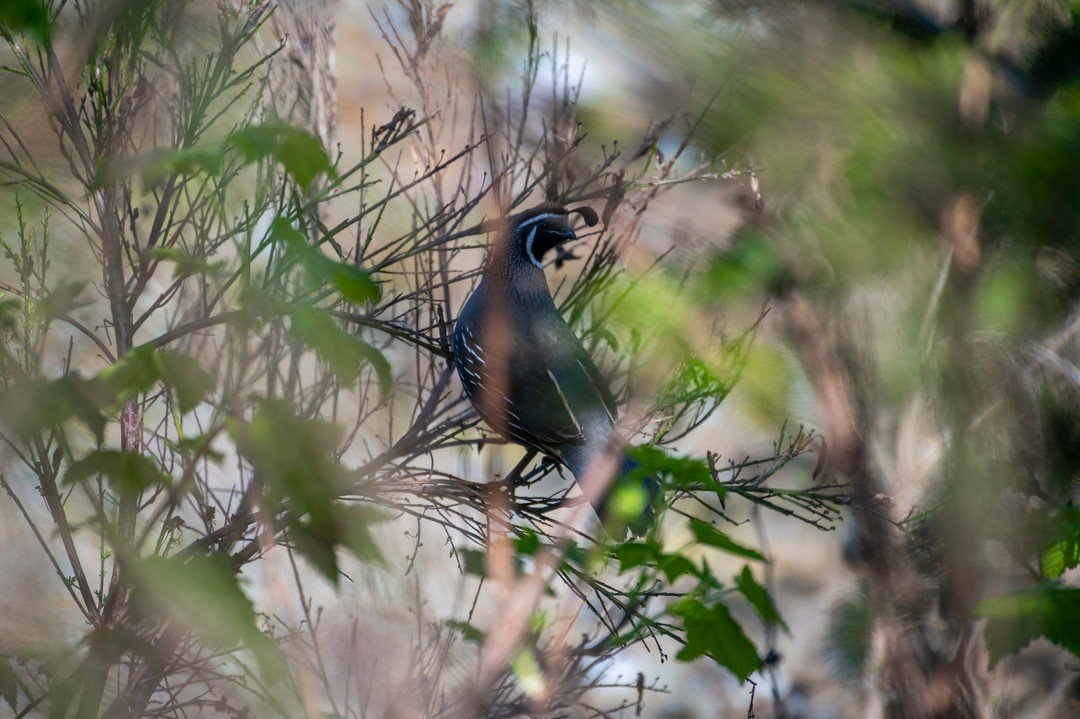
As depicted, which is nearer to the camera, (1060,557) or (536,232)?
(536,232)

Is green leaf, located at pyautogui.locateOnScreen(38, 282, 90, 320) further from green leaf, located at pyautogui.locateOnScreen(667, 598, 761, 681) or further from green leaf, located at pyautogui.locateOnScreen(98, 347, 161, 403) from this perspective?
green leaf, located at pyautogui.locateOnScreen(667, 598, 761, 681)

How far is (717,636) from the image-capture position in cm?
147

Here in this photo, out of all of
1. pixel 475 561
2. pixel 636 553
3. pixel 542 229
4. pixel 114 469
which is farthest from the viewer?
pixel 542 229

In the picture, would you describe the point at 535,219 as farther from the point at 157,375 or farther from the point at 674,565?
the point at 157,375

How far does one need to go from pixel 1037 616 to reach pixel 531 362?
1154mm


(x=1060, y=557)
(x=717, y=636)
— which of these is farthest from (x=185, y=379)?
(x=1060, y=557)

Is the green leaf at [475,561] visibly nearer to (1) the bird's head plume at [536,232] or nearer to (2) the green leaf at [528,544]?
(2) the green leaf at [528,544]

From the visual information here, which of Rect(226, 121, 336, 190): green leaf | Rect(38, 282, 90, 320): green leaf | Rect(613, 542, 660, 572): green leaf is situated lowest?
Rect(613, 542, 660, 572): green leaf

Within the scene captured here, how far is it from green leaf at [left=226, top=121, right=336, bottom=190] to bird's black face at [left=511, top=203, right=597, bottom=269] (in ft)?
2.83

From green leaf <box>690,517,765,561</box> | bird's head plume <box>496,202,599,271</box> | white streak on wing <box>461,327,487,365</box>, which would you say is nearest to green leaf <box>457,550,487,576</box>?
white streak on wing <box>461,327,487,365</box>

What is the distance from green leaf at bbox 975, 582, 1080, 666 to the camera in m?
2.08

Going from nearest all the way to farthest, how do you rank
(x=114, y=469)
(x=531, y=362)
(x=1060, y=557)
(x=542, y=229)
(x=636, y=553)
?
(x=114, y=469), (x=636, y=553), (x=542, y=229), (x=531, y=362), (x=1060, y=557)

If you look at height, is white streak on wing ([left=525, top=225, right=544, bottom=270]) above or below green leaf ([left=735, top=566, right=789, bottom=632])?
above

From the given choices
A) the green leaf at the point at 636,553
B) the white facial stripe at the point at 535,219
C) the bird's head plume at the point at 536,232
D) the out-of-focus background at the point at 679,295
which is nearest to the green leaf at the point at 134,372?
the out-of-focus background at the point at 679,295
